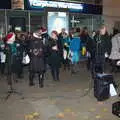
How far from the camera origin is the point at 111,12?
2744 cm

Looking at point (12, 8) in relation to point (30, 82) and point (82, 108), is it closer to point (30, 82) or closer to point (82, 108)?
point (30, 82)

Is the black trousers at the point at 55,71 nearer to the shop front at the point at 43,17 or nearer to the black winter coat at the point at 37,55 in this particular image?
the black winter coat at the point at 37,55

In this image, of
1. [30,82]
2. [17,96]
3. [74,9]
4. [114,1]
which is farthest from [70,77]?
[114,1]

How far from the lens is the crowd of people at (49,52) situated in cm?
1315

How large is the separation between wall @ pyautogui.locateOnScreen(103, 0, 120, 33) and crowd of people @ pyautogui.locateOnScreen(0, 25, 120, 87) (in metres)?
8.92

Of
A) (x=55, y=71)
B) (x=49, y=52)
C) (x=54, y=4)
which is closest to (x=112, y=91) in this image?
(x=49, y=52)

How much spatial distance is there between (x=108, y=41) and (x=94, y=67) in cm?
128

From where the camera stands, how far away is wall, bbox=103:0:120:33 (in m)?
27.0

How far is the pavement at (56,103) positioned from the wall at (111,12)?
40.6 feet

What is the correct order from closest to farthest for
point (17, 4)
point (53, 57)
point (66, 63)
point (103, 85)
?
point (103, 85) < point (53, 57) < point (66, 63) < point (17, 4)

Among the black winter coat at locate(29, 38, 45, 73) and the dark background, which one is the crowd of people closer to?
the black winter coat at locate(29, 38, 45, 73)

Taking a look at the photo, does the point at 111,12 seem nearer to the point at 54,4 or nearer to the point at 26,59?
the point at 54,4

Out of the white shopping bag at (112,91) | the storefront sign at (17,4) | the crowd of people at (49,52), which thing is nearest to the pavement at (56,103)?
the white shopping bag at (112,91)

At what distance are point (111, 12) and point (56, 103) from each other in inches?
677
